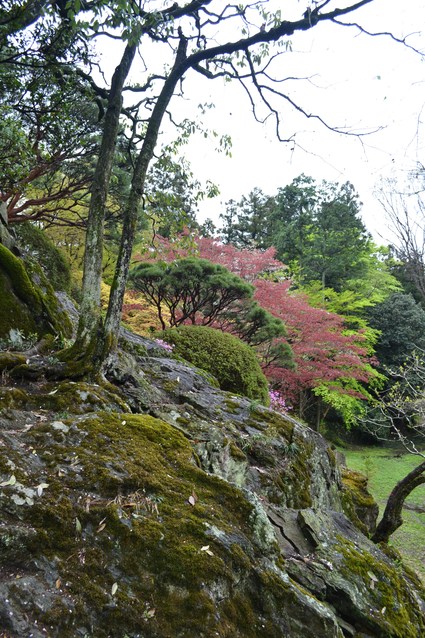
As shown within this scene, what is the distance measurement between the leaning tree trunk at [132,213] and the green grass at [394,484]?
6070mm

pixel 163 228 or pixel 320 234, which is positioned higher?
pixel 320 234

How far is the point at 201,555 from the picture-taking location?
6.19 ft

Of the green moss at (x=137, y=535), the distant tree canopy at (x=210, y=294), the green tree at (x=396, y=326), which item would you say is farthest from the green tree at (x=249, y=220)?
the green moss at (x=137, y=535)

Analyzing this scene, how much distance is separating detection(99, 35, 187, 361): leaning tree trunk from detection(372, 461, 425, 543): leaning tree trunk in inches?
156

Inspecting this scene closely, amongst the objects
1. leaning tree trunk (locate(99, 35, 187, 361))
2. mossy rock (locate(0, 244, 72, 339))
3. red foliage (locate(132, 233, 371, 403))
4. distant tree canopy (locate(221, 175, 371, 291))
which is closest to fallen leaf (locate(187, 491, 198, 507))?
leaning tree trunk (locate(99, 35, 187, 361))

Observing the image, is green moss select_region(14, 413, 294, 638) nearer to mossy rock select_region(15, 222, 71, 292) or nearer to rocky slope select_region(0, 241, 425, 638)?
rocky slope select_region(0, 241, 425, 638)

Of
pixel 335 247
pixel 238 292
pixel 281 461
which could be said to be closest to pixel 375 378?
pixel 335 247

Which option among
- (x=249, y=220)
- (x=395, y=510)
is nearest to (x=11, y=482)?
(x=395, y=510)

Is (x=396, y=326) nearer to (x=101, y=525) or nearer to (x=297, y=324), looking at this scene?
(x=297, y=324)

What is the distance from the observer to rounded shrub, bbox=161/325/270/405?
6.59 m

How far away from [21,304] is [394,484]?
1056cm

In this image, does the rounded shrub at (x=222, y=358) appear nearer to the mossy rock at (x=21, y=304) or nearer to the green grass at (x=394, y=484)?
the mossy rock at (x=21, y=304)

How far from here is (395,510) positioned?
16.1 ft

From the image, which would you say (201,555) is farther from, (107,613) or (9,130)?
(9,130)
